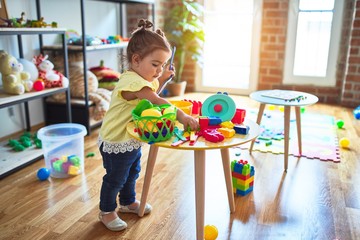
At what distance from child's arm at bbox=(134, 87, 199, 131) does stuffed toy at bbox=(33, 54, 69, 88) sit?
1.31m

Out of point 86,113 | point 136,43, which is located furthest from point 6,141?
point 136,43

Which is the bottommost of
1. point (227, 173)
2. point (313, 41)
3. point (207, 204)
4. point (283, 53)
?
point (207, 204)

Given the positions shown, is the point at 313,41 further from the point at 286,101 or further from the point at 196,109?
the point at 196,109

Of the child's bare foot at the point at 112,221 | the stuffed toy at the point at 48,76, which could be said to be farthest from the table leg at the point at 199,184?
the stuffed toy at the point at 48,76

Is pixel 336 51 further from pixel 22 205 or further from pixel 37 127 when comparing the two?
pixel 22 205

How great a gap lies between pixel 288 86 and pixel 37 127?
2697mm

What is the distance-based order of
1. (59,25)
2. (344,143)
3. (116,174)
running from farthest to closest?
(59,25) → (344,143) → (116,174)

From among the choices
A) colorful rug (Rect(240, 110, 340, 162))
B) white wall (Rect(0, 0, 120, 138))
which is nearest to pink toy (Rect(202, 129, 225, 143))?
colorful rug (Rect(240, 110, 340, 162))

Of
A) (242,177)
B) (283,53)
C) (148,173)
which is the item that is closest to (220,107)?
(148,173)

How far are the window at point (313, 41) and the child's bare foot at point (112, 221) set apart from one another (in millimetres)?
3043

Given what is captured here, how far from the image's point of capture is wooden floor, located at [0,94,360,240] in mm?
1490

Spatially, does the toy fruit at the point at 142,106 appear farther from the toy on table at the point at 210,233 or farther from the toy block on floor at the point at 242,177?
the toy block on floor at the point at 242,177

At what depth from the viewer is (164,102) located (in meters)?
1.25

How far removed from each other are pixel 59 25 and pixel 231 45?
6.69 ft
